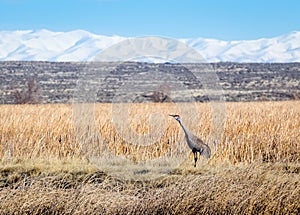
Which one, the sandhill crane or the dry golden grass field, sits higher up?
the sandhill crane

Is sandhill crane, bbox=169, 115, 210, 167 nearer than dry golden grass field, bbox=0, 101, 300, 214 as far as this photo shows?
No

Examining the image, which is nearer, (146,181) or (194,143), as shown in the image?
(146,181)

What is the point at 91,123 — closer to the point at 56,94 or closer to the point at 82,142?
the point at 82,142

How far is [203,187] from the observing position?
705 centimetres

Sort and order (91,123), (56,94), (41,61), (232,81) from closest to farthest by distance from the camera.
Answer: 1. (91,123)
2. (56,94)
3. (232,81)
4. (41,61)

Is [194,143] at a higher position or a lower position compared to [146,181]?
higher

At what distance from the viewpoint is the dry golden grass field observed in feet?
22.3

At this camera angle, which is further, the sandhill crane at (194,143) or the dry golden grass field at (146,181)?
the sandhill crane at (194,143)

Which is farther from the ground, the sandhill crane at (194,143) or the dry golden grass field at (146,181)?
the sandhill crane at (194,143)

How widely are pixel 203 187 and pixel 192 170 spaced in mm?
1731

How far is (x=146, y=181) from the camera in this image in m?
8.12

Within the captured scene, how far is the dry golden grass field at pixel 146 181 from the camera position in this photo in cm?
679

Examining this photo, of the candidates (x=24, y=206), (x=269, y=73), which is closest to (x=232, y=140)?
(x=24, y=206)

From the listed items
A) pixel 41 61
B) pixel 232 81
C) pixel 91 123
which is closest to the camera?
pixel 91 123
